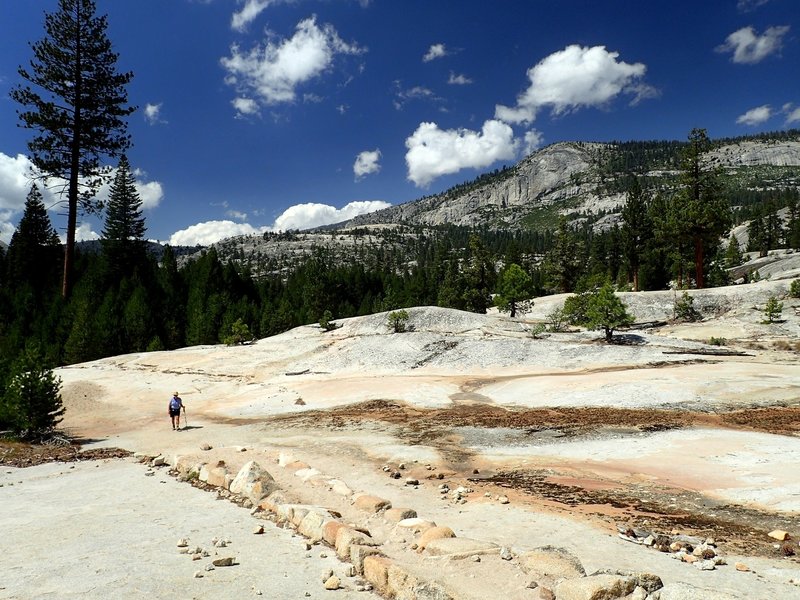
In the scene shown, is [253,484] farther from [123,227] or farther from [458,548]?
[123,227]

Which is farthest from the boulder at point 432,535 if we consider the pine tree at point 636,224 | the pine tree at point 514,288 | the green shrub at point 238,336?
the pine tree at point 636,224

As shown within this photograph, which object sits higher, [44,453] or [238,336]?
[238,336]

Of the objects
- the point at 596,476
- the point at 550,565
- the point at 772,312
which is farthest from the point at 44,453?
the point at 772,312

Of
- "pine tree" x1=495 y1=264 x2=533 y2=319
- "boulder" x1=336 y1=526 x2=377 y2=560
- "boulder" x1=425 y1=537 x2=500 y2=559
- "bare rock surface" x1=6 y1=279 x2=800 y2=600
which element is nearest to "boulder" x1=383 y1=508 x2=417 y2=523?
"bare rock surface" x1=6 y1=279 x2=800 y2=600

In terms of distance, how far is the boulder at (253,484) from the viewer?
929cm

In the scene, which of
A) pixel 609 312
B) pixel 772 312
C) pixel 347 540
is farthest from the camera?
pixel 772 312

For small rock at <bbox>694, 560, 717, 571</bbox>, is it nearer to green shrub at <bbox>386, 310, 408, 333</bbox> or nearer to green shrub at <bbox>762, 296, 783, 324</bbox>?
green shrub at <bbox>386, 310, 408, 333</bbox>

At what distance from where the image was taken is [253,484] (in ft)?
31.1

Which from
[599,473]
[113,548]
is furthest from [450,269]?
[113,548]

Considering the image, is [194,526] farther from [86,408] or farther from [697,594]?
[86,408]

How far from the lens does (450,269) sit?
271 feet

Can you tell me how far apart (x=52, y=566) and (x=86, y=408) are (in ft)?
86.4

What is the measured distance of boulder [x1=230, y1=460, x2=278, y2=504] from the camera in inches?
366

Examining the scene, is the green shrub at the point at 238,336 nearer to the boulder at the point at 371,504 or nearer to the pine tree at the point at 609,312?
the pine tree at the point at 609,312
